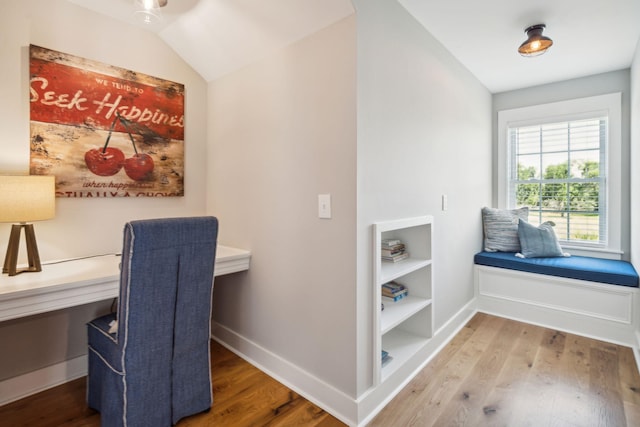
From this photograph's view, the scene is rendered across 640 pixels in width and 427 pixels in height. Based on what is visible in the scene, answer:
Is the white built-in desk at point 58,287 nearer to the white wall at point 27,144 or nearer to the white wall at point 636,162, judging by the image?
the white wall at point 27,144

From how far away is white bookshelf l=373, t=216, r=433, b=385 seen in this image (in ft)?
6.31

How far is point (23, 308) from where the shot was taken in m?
1.42

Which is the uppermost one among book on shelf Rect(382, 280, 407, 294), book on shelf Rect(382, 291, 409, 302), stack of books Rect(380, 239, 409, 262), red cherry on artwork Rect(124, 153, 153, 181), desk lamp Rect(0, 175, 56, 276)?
red cherry on artwork Rect(124, 153, 153, 181)

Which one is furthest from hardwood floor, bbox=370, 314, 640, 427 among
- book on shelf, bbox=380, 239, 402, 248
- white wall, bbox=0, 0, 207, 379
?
white wall, bbox=0, 0, 207, 379

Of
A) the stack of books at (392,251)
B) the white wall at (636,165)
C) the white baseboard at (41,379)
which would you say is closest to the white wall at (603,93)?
the white wall at (636,165)

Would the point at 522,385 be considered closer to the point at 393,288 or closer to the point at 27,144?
the point at 393,288

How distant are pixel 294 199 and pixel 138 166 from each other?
1192 millimetres

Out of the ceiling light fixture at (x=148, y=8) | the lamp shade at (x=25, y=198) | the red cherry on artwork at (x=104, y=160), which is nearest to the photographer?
the lamp shade at (x=25, y=198)

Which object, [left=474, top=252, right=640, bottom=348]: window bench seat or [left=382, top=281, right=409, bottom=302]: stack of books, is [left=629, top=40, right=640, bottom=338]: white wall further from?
[left=382, top=281, right=409, bottom=302]: stack of books

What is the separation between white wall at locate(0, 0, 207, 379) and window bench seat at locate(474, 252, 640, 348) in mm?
2948

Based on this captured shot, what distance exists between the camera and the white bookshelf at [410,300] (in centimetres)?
192

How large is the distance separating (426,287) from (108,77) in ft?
8.46

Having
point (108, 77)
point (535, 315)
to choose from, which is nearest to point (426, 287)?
point (535, 315)

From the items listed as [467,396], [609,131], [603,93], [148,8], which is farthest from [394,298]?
[603,93]
